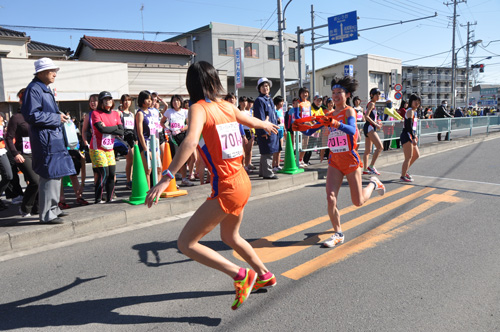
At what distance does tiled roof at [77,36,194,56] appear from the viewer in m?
28.9

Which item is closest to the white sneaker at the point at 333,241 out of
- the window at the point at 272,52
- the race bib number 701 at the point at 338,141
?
the race bib number 701 at the point at 338,141

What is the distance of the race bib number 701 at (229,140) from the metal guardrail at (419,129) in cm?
450

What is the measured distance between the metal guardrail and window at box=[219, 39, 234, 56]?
23.7 m

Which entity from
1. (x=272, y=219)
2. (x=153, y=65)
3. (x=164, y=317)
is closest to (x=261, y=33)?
(x=153, y=65)

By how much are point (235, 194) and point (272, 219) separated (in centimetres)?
277

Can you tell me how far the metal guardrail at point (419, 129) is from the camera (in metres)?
9.30

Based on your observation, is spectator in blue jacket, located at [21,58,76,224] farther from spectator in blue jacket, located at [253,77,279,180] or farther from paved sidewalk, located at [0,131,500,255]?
spectator in blue jacket, located at [253,77,279,180]

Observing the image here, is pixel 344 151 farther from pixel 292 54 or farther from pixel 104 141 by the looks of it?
pixel 292 54

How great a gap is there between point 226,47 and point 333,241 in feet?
112

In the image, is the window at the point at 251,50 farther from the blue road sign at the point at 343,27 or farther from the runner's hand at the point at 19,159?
the runner's hand at the point at 19,159

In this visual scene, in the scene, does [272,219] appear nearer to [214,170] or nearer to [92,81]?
[214,170]

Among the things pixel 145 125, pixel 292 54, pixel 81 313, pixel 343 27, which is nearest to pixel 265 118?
pixel 145 125

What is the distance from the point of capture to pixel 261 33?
1473 inches

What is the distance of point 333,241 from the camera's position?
4.18m
